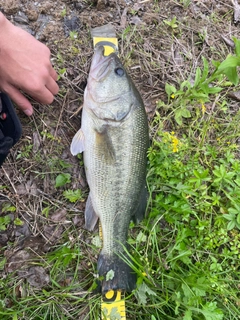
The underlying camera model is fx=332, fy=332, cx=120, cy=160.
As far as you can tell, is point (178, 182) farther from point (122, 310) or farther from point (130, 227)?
point (122, 310)

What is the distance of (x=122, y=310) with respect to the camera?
2.94 m

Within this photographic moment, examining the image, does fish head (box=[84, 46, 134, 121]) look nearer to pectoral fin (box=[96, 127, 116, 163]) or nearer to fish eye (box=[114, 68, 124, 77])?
fish eye (box=[114, 68, 124, 77])

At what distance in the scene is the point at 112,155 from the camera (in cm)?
284

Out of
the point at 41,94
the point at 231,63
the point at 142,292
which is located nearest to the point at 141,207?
the point at 142,292

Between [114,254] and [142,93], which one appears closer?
[114,254]

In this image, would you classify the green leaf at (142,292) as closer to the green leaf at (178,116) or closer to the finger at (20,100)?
the green leaf at (178,116)

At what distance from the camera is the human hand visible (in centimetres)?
256

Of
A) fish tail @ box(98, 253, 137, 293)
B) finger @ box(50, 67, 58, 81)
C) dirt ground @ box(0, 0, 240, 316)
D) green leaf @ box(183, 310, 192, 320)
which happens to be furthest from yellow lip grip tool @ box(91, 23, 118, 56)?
green leaf @ box(183, 310, 192, 320)

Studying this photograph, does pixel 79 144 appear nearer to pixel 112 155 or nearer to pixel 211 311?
pixel 112 155

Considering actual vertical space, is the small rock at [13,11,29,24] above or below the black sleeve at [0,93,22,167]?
above

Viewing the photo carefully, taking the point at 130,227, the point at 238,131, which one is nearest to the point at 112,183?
the point at 130,227

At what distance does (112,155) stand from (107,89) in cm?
56

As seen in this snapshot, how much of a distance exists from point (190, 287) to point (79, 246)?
3.45 ft

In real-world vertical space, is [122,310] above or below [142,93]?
below
